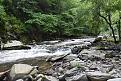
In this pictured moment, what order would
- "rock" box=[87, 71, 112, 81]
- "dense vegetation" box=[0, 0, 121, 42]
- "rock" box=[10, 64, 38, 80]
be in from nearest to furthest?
"rock" box=[87, 71, 112, 81] < "rock" box=[10, 64, 38, 80] < "dense vegetation" box=[0, 0, 121, 42]

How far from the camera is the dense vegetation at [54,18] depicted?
841 inches

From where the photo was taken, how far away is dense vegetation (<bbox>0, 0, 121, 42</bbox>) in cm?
2136

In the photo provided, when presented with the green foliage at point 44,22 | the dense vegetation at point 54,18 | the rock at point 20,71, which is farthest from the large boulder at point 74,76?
the green foliage at point 44,22

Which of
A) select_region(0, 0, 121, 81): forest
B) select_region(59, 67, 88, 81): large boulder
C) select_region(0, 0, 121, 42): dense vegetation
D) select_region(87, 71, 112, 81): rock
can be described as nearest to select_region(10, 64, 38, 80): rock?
select_region(0, 0, 121, 81): forest

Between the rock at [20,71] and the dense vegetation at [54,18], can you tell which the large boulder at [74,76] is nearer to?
the rock at [20,71]

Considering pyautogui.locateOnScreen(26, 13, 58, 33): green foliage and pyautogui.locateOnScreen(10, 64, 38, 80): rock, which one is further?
pyautogui.locateOnScreen(26, 13, 58, 33): green foliage

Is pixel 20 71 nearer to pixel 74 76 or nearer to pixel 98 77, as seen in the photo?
pixel 74 76

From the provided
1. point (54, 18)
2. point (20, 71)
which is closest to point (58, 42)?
point (54, 18)

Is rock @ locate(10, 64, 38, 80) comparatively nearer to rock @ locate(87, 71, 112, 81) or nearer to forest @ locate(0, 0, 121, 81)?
forest @ locate(0, 0, 121, 81)

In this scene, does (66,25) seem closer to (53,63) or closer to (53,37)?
(53,37)

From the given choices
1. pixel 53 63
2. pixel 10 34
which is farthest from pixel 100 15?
pixel 10 34

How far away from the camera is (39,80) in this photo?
9.12 m

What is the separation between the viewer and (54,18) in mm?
34719

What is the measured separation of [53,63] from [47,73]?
8.79ft
